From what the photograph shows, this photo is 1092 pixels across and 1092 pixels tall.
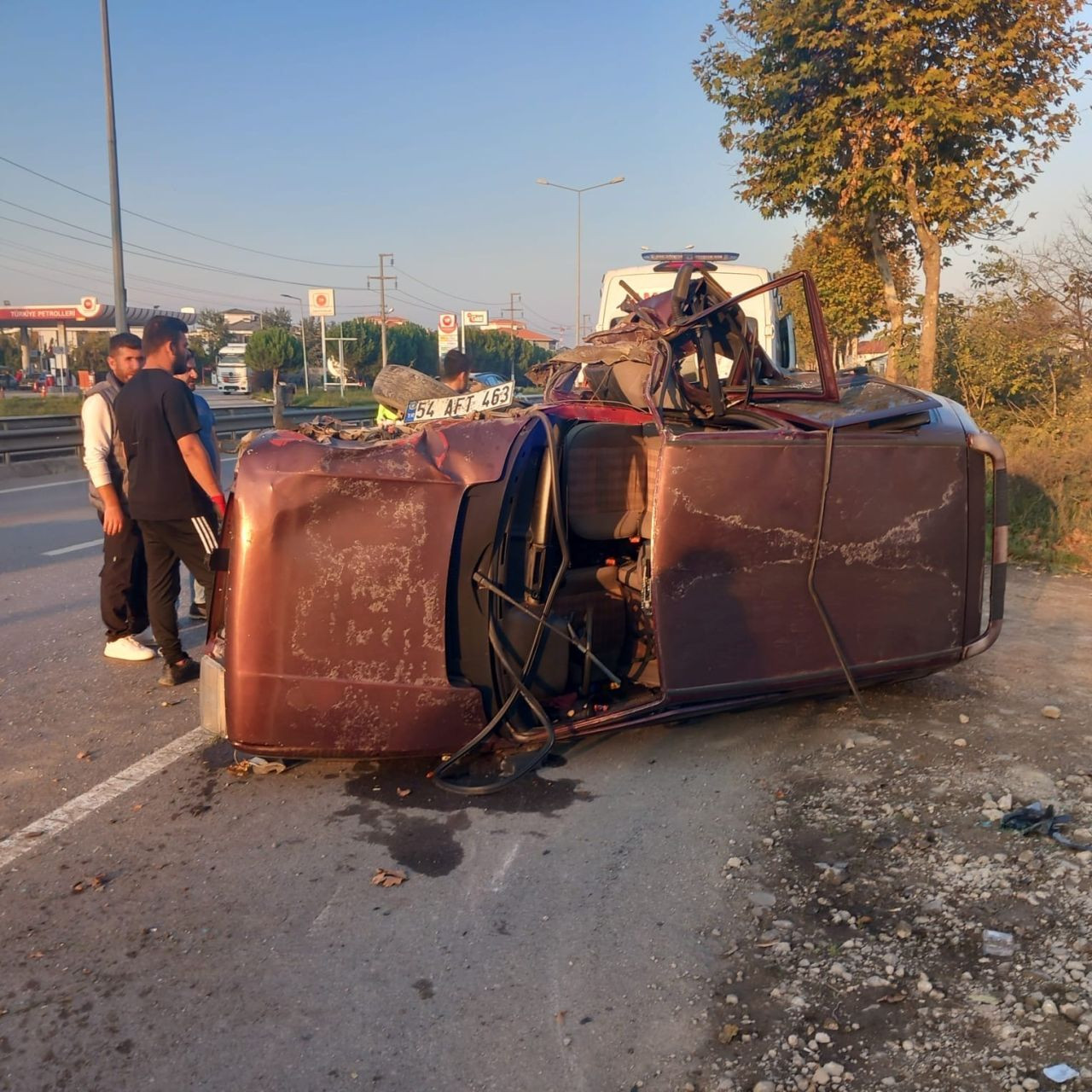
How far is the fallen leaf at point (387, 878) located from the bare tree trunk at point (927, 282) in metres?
10.9

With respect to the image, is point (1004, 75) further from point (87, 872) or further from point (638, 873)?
point (87, 872)

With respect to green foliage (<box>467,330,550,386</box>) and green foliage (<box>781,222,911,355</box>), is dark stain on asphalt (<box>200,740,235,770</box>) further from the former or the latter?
green foliage (<box>467,330,550,386</box>)

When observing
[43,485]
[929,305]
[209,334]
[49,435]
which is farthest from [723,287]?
[209,334]

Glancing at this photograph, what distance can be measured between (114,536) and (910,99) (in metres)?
10.4

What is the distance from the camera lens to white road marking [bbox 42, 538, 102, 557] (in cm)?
899

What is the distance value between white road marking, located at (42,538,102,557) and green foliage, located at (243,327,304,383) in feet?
162

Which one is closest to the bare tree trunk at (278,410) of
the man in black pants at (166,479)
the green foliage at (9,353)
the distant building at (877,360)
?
the man in black pants at (166,479)

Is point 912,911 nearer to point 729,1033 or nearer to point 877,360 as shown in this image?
point 729,1033

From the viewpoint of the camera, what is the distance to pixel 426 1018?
2.59 m

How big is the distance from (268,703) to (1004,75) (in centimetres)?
1218

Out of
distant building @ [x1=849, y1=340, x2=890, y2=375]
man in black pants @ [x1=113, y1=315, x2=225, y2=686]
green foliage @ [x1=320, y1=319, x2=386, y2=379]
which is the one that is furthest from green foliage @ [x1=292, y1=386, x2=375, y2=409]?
man in black pants @ [x1=113, y1=315, x2=225, y2=686]

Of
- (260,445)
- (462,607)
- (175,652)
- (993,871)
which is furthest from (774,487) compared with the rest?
(175,652)

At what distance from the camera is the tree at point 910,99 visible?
11539 millimetres

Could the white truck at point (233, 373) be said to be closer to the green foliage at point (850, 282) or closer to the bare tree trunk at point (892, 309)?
the green foliage at point (850, 282)
